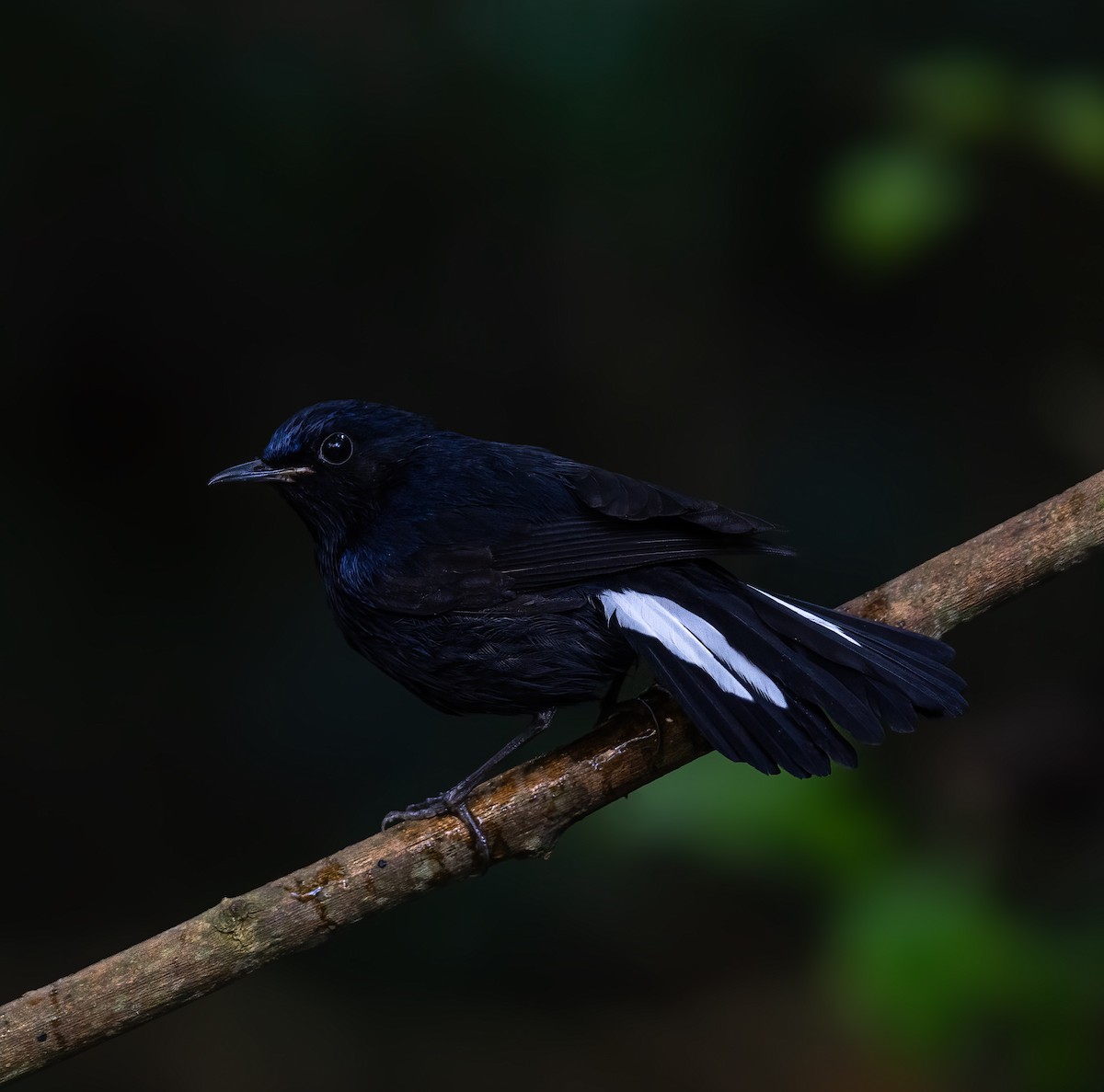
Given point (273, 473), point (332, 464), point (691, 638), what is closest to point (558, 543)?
point (691, 638)

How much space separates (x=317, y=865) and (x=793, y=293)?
309 cm

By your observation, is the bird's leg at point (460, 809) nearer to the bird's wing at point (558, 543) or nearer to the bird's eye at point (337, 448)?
the bird's wing at point (558, 543)

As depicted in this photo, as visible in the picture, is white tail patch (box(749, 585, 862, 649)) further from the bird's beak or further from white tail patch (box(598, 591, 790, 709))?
the bird's beak

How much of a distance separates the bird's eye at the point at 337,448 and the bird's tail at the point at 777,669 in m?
0.76

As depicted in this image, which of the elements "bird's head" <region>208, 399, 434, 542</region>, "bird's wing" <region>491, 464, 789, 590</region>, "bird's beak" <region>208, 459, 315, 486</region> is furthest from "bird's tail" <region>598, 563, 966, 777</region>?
"bird's beak" <region>208, 459, 315, 486</region>

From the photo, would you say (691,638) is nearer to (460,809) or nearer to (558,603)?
(558,603)

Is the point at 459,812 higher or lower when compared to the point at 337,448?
lower

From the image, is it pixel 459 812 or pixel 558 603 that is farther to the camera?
pixel 558 603

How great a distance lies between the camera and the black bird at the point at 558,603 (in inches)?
104

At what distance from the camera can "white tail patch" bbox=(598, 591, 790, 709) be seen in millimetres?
2652

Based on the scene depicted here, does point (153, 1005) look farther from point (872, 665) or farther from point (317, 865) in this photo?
point (872, 665)

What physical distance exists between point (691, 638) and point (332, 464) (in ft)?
3.32

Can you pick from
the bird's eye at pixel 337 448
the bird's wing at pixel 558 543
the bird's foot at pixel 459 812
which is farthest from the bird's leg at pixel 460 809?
the bird's eye at pixel 337 448

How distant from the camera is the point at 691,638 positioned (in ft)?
8.93
